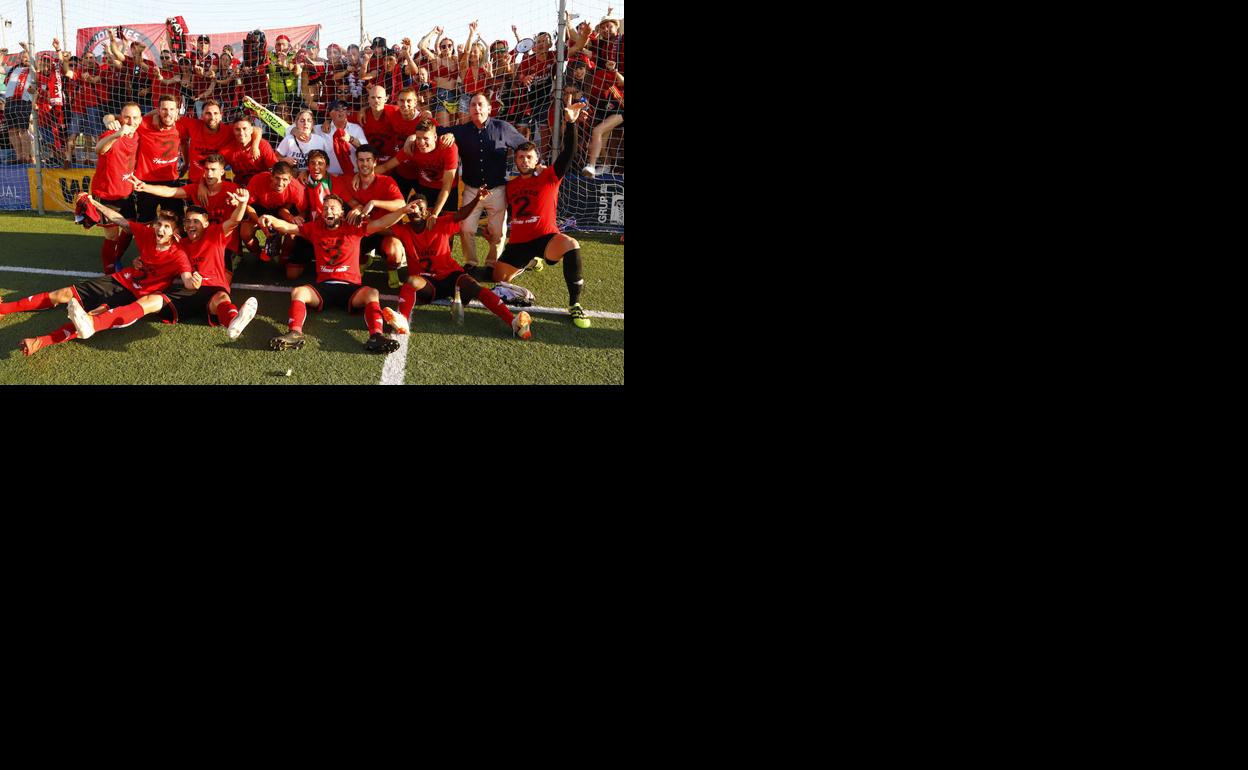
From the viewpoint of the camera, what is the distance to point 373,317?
14.3 feet

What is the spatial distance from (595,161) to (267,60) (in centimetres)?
408

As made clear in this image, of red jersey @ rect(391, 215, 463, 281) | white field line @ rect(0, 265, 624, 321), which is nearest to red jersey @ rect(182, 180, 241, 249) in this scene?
white field line @ rect(0, 265, 624, 321)

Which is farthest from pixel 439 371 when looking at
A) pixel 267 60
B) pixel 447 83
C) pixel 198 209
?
pixel 267 60

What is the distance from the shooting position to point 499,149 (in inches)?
216

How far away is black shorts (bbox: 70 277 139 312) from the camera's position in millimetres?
4297

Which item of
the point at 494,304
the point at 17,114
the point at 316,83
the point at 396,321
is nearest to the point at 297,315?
the point at 396,321

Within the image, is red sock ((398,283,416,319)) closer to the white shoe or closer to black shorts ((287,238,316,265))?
black shorts ((287,238,316,265))

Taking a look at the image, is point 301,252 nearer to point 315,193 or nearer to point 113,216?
point 315,193

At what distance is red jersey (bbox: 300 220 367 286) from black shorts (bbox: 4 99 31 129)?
548 cm

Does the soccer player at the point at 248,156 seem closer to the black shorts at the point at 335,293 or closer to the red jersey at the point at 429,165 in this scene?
the red jersey at the point at 429,165

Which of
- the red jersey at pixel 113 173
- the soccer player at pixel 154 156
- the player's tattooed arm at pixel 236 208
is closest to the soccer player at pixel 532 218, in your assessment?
the player's tattooed arm at pixel 236 208

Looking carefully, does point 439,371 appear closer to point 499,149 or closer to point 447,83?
point 499,149

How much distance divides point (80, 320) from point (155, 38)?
6651 millimetres

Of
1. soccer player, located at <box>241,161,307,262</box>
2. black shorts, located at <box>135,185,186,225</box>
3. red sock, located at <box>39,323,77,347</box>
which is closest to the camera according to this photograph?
red sock, located at <box>39,323,77,347</box>
